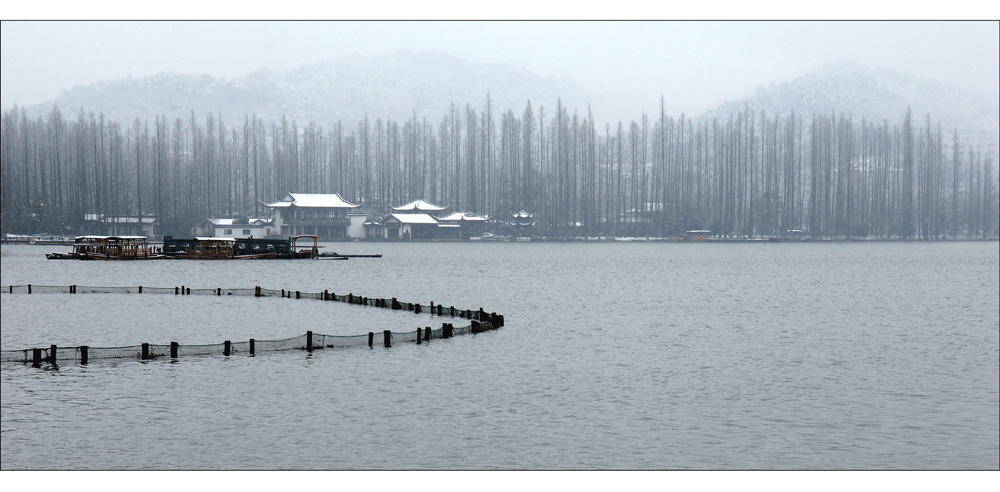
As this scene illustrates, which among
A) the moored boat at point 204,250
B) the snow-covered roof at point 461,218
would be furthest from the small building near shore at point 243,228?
the moored boat at point 204,250

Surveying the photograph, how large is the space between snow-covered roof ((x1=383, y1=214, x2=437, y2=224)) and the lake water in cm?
9242

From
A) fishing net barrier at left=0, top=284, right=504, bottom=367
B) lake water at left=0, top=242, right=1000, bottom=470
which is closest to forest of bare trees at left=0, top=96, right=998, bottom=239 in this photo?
lake water at left=0, top=242, right=1000, bottom=470

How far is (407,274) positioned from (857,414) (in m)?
51.7

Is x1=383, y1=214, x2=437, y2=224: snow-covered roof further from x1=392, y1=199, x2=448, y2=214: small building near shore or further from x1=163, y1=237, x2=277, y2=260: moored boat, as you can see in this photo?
x1=163, y1=237, x2=277, y2=260: moored boat

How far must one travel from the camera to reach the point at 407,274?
69.2 metres

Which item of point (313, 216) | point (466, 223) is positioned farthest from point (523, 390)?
point (466, 223)

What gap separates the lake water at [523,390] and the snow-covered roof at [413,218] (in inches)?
3639

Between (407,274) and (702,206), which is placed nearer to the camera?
(407,274)

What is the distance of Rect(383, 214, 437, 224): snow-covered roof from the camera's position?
138m

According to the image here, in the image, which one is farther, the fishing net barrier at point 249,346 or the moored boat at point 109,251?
the moored boat at point 109,251

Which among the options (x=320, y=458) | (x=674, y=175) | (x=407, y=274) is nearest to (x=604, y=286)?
(x=407, y=274)

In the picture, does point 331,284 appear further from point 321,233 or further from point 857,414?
point 321,233

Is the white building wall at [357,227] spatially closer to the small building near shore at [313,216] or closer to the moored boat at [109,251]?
the small building near shore at [313,216]

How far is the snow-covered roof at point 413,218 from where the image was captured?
454ft
